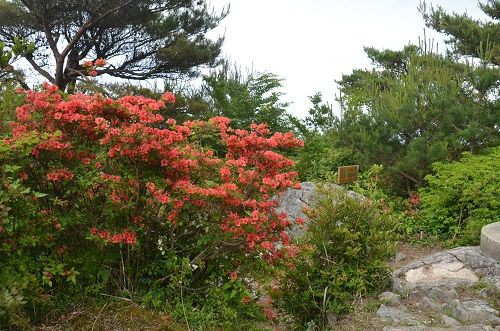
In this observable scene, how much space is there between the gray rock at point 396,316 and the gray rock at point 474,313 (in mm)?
398

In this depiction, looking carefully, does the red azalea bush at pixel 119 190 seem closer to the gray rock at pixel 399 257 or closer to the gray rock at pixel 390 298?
the gray rock at pixel 390 298

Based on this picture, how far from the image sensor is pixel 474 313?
14.9 ft

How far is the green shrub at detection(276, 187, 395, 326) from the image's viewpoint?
4.69 meters

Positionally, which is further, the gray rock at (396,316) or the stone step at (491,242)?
the stone step at (491,242)

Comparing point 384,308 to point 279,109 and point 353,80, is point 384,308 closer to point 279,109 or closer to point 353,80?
point 279,109

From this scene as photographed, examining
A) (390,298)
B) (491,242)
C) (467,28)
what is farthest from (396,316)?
(467,28)

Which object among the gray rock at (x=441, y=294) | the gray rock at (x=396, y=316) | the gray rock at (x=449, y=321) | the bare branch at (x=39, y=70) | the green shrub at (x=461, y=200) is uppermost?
the bare branch at (x=39, y=70)

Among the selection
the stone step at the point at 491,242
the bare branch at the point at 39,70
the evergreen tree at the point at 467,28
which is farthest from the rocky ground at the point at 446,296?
the bare branch at the point at 39,70

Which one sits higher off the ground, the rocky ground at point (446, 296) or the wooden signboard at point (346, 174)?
the wooden signboard at point (346, 174)

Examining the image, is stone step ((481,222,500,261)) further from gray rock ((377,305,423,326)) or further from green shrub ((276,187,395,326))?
gray rock ((377,305,423,326))

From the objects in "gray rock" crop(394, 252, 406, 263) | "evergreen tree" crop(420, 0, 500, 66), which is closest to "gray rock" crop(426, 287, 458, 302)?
"gray rock" crop(394, 252, 406, 263)

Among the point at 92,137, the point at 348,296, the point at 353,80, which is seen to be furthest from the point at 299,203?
the point at 353,80

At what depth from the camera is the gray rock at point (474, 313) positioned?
446cm

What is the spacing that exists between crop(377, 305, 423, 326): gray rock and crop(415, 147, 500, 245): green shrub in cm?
369
